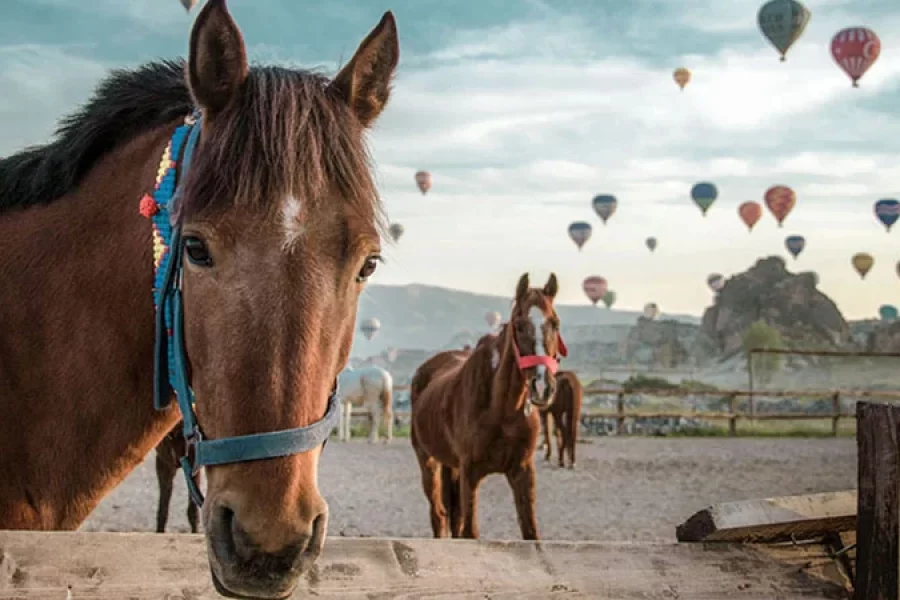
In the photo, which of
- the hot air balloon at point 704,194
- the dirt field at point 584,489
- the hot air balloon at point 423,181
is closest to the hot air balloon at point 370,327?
the hot air balloon at point 423,181

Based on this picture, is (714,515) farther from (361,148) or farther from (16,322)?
(16,322)

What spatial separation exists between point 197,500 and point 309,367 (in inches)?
20.6

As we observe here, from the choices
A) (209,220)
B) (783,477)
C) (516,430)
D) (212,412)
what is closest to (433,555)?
(212,412)

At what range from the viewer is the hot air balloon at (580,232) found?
61.5 meters

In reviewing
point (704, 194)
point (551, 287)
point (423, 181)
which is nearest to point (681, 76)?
point (704, 194)

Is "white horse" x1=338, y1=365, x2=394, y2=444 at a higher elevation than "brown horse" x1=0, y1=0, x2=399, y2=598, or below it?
below

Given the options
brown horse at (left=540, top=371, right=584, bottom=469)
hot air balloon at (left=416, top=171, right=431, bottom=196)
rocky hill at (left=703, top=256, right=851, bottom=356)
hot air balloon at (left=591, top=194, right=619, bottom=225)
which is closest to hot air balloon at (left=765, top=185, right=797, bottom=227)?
hot air balloon at (left=591, top=194, right=619, bottom=225)

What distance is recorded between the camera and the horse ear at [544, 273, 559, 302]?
9.16 metres

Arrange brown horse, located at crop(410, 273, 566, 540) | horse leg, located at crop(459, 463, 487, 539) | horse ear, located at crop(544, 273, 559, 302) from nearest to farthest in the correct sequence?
horse leg, located at crop(459, 463, 487, 539) < brown horse, located at crop(410, 273, 566, 540) < horse ear, located at crop(544, 273, 559, 302)

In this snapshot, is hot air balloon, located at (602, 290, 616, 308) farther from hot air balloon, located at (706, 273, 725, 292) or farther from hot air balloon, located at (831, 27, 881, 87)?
hot air balloon, located at (831, 27, 881, 87)

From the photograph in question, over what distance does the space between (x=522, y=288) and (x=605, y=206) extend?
52.5 m

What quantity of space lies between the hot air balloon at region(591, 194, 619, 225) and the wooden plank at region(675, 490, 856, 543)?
192 ft

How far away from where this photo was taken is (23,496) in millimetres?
2295

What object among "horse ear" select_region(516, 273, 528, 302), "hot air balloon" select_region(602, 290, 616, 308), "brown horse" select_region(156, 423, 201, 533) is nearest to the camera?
"brown horse" select_region(156, 423, 201, 533)
